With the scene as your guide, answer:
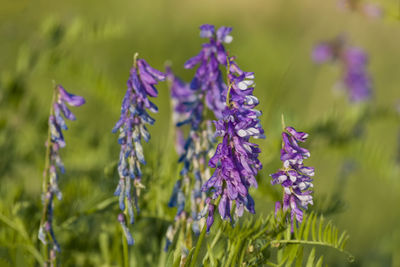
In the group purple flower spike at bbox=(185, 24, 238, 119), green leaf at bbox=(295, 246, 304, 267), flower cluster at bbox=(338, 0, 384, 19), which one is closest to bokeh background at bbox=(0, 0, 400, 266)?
flower cluster at bbox=(338, 0, 384, 19)

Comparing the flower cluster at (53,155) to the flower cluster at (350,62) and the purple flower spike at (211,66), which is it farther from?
the flower cluster at (350,62)

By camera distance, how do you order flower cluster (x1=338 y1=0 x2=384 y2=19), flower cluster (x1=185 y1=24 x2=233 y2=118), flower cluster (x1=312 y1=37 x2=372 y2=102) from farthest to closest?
flower cluster (x1=312 y1=37 x2=372 y2=102), flower cluster (x1=338 y1=0 x2=384 y2=19), flower cluster (x1=185 y1=24 x2=233 y2=118)

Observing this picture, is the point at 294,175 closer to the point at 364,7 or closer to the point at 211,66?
the point at 211,66

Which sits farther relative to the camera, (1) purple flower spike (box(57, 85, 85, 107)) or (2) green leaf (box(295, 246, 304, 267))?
(1) purple flower spike (box(57, 85, 85, 107))

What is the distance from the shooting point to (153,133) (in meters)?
4.89

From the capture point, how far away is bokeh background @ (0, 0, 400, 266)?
1.99 m

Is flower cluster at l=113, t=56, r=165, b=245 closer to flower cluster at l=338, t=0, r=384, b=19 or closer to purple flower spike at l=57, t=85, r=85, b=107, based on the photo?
purple flower spike at l=57, t=85, r=85, b=107

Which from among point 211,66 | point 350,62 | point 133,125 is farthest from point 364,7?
point 133,125

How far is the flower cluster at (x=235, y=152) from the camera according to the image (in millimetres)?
1271

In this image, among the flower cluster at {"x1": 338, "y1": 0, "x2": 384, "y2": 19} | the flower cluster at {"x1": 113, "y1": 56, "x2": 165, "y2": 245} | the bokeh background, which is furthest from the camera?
the flower cluster at {"x1": 338, "y1": 0, "x2": 384, "y2": 19}

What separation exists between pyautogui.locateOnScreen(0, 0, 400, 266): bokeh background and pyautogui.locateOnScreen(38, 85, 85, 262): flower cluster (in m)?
0.16

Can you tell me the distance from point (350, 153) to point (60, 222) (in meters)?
1.62

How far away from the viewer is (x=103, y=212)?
1.93m

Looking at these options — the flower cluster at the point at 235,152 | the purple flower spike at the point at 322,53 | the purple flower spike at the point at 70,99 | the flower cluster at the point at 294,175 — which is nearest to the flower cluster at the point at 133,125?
the purple flower spike at the point at 70,99
